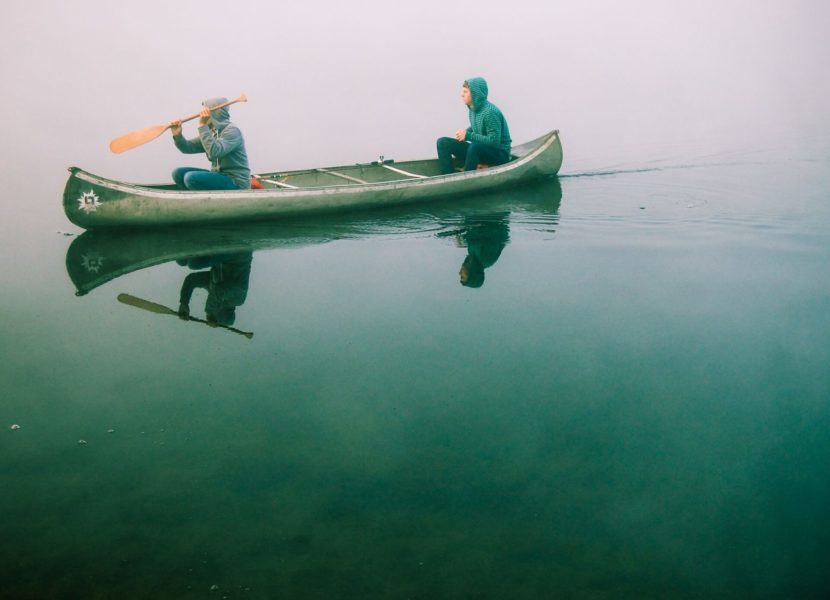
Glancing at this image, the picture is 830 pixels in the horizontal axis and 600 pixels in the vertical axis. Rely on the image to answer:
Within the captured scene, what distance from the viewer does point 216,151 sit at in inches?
276

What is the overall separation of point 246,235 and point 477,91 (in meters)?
3.62

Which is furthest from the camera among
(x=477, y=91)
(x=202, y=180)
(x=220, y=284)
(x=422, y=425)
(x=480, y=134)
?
(x=480, y=134)

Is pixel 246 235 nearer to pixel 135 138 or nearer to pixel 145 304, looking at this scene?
pixel 135 138

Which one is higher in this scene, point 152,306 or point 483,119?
point 483,119

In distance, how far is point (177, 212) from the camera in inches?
297

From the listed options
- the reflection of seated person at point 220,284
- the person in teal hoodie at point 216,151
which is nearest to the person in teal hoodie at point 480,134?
the person in teal hoodie at point 216,151

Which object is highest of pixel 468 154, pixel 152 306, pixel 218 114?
pixel 218 114

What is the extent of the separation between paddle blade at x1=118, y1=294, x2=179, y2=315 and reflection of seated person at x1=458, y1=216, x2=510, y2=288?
259 centimetres

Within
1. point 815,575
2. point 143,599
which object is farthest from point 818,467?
point 143,599

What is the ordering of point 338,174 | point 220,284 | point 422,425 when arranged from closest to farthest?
point 422,425
point 220,284
point 338,174

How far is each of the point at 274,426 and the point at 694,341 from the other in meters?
2.98

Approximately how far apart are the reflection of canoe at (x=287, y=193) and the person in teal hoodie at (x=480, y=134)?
0.26m

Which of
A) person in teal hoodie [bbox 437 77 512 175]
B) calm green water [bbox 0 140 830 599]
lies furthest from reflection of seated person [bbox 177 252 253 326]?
person in teal hoodie [bbox 437 77 512 175]

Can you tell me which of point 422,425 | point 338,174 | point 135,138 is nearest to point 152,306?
point 135,138
